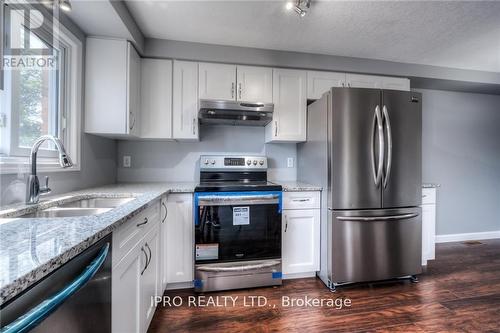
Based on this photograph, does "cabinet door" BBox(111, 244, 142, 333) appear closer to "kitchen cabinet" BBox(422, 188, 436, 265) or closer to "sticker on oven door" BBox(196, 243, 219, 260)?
"sticker on oven door" BBox(196, 243, 219, 260)

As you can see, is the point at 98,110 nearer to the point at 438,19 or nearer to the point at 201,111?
the point at 201,111

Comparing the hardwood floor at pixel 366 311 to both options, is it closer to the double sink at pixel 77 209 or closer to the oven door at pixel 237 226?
the oven door at pixel 237 226

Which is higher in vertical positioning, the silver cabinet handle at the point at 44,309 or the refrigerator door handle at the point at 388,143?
the refrigerator door handle at the point at 388,143

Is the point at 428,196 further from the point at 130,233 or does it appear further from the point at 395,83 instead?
Answer: the point at 130,233

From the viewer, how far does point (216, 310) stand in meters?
1.68

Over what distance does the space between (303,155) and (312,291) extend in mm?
1374

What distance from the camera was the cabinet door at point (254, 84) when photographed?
89.9 inches

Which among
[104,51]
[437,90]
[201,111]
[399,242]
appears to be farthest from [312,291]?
[437,90]

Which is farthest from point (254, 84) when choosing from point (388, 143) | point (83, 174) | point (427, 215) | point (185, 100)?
point (427, 215)

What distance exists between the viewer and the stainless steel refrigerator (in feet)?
6.27

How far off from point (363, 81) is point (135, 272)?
2823 millimetres

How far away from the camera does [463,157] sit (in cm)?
322

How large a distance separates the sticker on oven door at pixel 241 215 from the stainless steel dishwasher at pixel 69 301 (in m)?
1.12

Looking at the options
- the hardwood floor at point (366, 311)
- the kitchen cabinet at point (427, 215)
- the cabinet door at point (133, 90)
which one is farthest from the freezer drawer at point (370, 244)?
the cabinet door at point (133, 90)
